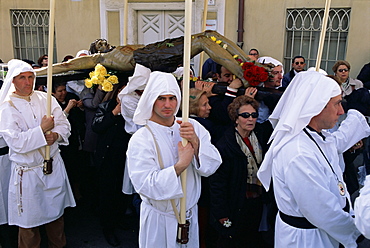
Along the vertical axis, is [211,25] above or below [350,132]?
above

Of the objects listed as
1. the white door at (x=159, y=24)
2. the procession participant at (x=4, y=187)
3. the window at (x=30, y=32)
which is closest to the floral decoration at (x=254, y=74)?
the procession participant at (x=4, y=187)

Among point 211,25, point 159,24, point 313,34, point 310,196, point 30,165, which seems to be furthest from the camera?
point 159,24

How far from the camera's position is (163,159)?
245 centimetres

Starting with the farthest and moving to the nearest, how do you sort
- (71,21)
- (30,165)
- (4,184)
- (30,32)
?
1. (30,32)
2. (71,21)
3. (4,184)
4. (30,165)

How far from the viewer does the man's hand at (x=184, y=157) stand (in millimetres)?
2322

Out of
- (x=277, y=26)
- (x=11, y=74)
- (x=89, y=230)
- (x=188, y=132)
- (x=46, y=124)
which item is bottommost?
(x=89, y=230)

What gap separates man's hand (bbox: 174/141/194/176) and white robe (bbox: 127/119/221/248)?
0.12 feet

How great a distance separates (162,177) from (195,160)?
28 cm

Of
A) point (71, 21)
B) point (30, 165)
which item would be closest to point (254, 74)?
point (30, 165)

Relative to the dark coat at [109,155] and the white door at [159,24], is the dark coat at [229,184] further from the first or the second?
the white door at [159,24]

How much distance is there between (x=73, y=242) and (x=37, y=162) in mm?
1083

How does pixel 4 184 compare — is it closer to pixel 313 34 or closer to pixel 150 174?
pixel 150 174

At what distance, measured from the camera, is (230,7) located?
25.9 ft

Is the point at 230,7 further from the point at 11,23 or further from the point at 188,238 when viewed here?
the point at 188,238
